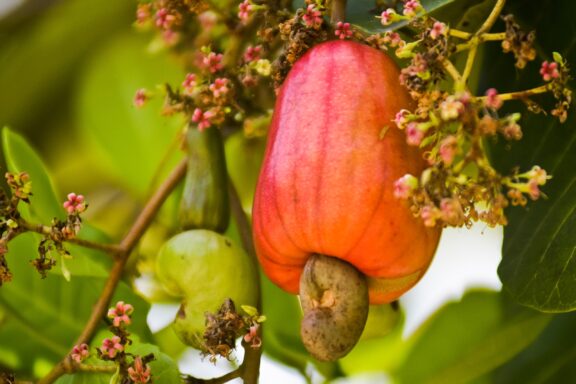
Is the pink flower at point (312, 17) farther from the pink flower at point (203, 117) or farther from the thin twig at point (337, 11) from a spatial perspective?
the pink flower at point (203, 117)

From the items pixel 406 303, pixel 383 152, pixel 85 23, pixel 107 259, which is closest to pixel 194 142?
pixel 107 259

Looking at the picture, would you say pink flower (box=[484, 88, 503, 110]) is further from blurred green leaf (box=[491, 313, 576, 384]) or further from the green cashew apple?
blurred green leaf (box=[491, 313, 576, 384])

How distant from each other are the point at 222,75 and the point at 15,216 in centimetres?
33

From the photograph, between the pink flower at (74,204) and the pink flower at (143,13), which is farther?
the pink flower at (143,13)

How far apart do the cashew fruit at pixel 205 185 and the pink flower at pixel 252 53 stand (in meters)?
0.17

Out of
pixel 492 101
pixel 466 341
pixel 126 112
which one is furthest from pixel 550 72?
pixel 126 112

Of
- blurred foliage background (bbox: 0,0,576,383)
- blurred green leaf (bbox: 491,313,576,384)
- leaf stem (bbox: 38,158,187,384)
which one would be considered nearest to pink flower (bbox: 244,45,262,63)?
blurred foliage background (bbox: 0,0,576,383)

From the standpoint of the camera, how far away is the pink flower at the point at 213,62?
Result: 4.62 feet

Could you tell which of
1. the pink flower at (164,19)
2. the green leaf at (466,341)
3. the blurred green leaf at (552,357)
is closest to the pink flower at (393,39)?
the pink flower at (164,19)

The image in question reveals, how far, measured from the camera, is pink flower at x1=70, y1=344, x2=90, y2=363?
1.35 meters

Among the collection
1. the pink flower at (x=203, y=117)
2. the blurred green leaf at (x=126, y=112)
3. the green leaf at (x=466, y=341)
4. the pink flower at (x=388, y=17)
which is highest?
the pink flower at (x=388, y=17)

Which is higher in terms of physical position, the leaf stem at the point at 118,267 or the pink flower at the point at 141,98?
the pink flower at the point at 141,98

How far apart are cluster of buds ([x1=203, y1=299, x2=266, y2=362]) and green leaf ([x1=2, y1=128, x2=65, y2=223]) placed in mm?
451

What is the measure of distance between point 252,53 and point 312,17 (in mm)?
142
